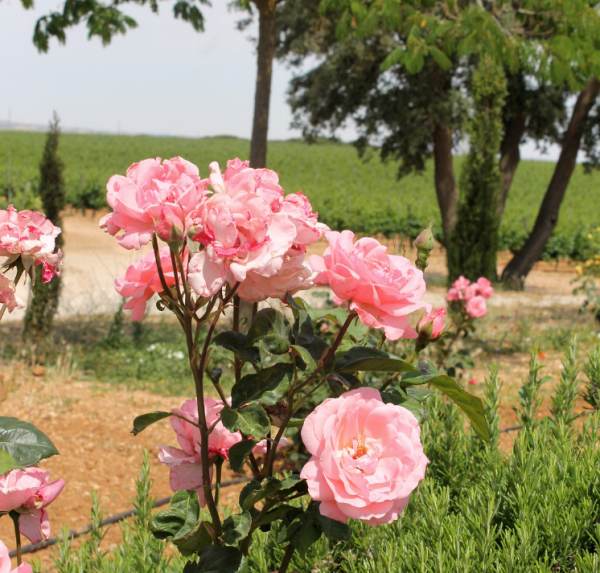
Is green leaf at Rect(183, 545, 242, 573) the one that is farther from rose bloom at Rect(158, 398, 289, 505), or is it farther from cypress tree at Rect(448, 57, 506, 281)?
cypress tree at Rect(448, 57, 506, 281)

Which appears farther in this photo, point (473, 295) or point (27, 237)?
point (473, 295)

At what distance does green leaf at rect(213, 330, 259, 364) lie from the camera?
132cm

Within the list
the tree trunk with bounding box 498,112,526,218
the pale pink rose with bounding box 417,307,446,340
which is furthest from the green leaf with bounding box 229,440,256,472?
the tree trunk with bounding box 498,112,526,218

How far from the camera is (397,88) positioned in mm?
15922

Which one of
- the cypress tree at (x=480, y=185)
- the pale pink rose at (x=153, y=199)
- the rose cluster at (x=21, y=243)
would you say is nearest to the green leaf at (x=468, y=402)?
the pale pink rose at (x=153, y=199)

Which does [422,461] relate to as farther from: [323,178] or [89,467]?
[323,178]

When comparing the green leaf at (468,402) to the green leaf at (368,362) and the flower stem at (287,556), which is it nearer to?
the green leaf at (368,362)

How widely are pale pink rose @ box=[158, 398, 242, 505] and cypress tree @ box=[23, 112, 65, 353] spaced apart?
20.4 ft

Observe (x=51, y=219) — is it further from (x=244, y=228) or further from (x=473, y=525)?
(x=244, y=228)

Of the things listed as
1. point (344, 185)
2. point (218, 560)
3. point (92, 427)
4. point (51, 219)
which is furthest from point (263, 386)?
point (344, 185)

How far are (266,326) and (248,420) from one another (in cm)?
15

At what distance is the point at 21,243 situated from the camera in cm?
149

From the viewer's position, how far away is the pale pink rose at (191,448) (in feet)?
4.81

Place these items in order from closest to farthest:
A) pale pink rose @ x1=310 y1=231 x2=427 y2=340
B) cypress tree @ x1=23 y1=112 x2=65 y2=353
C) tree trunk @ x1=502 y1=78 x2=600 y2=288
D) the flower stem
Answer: pale pink rose @ x1=310 y1=231 x2=427 y2=340 → the flower stem → cypress tree @ x1=23 y1=112 x2=65 y2=353 → tree trunk @ x1=502 y1=78 x2=600 y2=288
